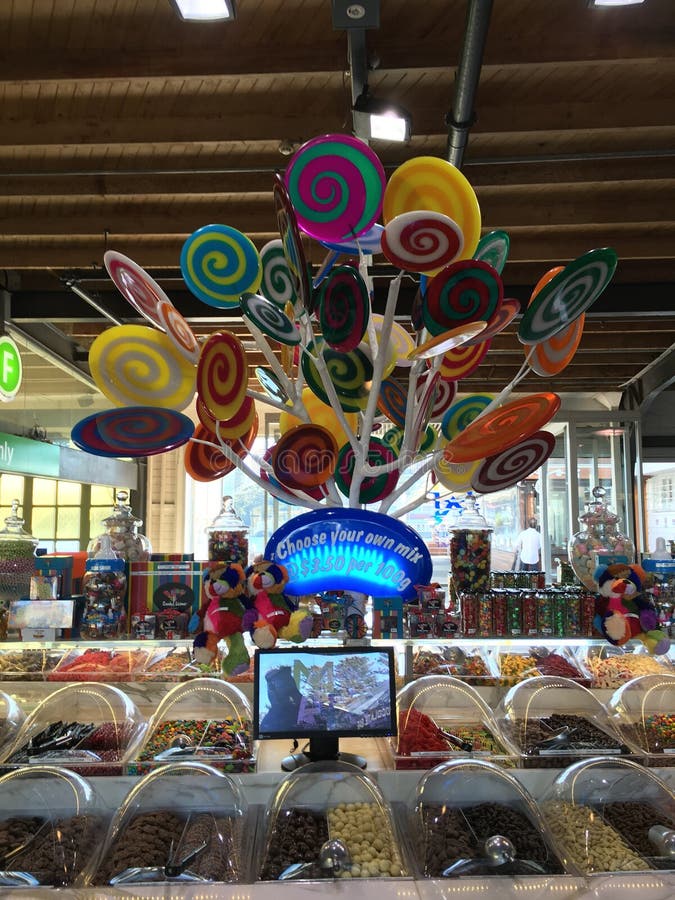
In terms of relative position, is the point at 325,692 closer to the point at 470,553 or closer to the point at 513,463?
the point at 513,463

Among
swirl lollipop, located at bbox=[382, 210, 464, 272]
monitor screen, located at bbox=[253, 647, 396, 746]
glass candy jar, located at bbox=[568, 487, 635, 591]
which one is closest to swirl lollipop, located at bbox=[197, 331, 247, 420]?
swirl lollipop, located at bbox=[382, 210, 464, 272]

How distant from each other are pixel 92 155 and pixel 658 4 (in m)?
3.31

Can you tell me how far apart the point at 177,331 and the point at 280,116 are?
2194 millimetres

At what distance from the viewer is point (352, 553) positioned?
2.31 meters

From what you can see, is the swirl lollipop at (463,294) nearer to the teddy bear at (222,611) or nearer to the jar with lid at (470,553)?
the teddy bear at (222,611)

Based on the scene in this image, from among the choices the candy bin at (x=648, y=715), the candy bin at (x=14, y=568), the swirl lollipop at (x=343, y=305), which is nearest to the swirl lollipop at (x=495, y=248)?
the swirl lollipop at (x=343, y=305)

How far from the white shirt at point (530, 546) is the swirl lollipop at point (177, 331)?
7.50 meters

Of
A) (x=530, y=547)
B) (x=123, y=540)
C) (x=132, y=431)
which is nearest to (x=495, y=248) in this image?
(x=132, y=431)

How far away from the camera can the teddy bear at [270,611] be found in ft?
7.66

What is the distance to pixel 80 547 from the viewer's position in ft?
31.7

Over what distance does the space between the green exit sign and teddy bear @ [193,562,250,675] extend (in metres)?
4.28

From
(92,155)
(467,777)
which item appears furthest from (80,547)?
(467,777)

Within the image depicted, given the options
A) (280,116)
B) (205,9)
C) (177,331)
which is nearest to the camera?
(177,331)

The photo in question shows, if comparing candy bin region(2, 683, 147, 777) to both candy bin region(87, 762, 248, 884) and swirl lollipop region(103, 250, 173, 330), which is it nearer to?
candy bin region(87, 762, 248, 884)
